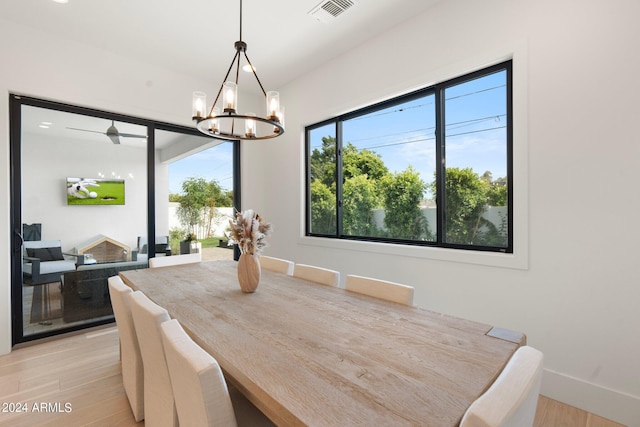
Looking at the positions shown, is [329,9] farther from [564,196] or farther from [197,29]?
[564,196]

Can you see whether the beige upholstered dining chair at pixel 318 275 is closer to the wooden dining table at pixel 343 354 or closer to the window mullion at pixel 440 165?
the wooden dining table at pixel 343 354

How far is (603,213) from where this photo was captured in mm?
1764

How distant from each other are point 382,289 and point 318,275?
1.86 feet

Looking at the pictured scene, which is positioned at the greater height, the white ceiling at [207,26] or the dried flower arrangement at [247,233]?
the white ceiling at [207,26]

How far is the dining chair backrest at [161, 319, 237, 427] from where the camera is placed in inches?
31.8

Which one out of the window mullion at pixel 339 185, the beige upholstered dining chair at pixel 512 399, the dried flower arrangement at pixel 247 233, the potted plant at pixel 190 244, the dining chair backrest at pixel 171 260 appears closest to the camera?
the beige upholstered dining chair at pixel 512 399

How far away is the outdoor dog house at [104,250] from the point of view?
316cm

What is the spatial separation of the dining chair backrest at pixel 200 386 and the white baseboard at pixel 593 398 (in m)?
2.18

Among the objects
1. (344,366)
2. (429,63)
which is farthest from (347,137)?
Result: (344,366)

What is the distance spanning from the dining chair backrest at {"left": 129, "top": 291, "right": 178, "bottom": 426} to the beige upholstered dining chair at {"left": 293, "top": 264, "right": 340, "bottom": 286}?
1.08m

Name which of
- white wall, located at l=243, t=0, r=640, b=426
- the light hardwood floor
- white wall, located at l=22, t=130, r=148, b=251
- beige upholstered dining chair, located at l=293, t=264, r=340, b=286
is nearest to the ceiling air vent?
white wall, located at l=243, t=0, r=640, b=426

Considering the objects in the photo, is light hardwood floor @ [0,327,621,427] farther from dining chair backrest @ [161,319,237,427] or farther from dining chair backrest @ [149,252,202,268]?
dining chair backrest @ [161,319,237,427]

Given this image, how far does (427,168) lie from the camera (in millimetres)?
2705

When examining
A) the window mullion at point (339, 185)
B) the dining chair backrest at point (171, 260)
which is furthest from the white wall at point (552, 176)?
the dining chair backrest at point (171, 260)
